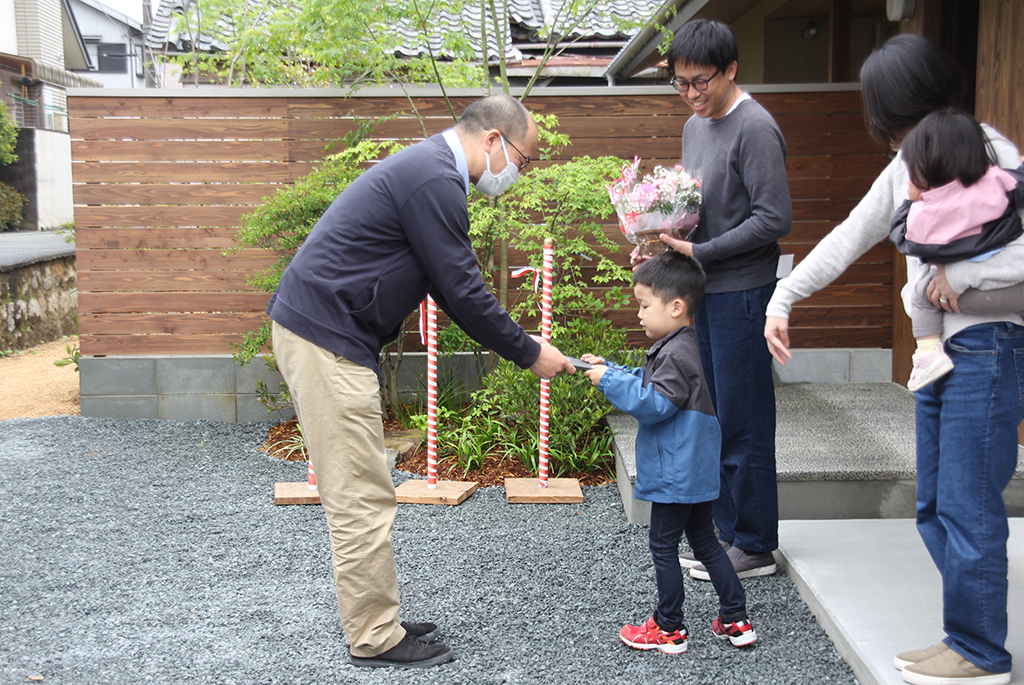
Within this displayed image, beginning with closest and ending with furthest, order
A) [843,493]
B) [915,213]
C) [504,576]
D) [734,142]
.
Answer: [915,213]
[734,142]
[504,576]
[843,493]

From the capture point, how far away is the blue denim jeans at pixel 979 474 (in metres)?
2.16

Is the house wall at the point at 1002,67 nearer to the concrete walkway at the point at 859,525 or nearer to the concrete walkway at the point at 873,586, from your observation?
the concrete walkway at the point at 859,525

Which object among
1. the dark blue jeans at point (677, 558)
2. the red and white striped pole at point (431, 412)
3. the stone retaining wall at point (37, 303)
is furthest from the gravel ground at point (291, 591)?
the stone retaining wall at point (37, 303)

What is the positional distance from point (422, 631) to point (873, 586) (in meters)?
1.68

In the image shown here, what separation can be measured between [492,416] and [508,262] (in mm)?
1243

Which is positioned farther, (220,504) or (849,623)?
(220,504)

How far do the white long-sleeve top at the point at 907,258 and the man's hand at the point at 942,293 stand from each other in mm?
18

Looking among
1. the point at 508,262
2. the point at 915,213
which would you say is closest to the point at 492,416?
the point at 508,262

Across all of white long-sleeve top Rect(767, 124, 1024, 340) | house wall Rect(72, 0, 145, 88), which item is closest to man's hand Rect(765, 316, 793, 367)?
white long-sleeve top Rect(767, 124, 1024, 340)

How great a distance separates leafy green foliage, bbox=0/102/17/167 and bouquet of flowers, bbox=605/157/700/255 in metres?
21.5

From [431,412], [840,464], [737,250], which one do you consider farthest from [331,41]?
[840,464]

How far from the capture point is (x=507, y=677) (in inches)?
107

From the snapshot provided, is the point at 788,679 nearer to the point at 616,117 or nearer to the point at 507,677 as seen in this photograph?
the point at 507,677

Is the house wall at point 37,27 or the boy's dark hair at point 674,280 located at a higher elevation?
the house wall at point 37,27
